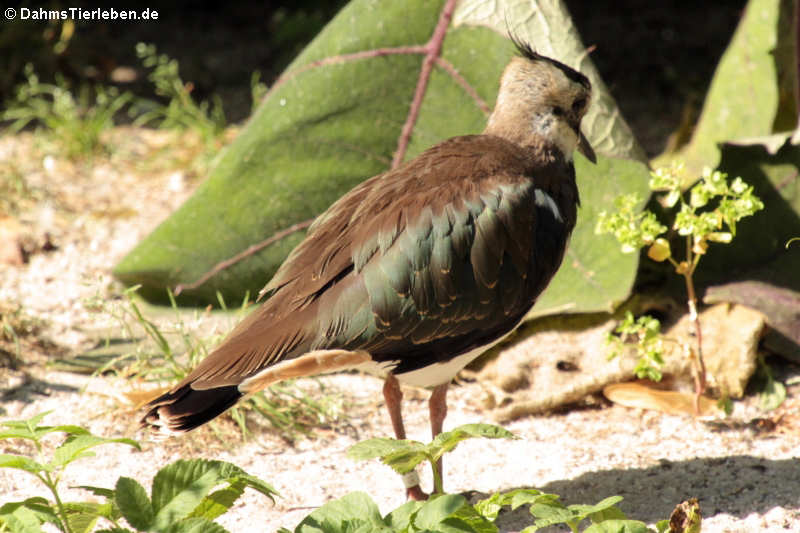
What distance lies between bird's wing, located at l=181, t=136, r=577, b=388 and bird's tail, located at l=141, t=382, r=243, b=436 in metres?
0.05

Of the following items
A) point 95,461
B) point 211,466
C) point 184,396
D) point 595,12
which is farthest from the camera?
point 595,12

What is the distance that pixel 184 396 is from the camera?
2934mm

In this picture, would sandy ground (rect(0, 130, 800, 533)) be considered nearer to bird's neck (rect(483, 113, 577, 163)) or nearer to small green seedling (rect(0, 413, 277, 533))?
small green seedling (rect(0, 413, 277, 533))

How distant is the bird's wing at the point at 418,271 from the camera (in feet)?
9.82

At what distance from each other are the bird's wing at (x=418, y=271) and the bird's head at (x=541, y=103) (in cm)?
15

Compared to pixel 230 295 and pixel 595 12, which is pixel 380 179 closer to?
pixel 230 295

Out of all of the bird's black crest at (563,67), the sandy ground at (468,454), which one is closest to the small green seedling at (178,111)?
the sandy ground at (468,454)

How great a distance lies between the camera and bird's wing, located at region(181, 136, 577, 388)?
9.82 feet

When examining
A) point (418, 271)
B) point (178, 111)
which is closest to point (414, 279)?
point (418, 271)

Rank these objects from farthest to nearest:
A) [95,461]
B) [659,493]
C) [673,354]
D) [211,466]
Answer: [673,354]
[95,461]
[659,493]
[211,466]

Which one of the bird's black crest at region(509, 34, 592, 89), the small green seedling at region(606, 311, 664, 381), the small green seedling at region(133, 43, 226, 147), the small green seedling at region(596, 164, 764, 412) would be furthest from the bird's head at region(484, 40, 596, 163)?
the small green seedling at region(133, 43, 226, 147)

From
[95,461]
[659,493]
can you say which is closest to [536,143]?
[659,493]

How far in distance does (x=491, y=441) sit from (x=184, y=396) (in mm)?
1134

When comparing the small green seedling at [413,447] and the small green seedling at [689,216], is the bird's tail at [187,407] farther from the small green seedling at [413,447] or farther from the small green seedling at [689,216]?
the small green seedling at [689,216]
